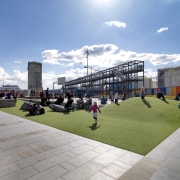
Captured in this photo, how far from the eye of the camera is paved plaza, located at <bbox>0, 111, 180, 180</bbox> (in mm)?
3684

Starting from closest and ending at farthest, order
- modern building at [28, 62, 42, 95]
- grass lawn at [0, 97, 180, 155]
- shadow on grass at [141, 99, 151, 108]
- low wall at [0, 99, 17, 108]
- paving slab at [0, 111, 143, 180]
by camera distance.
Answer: paving slab at [0, 111, 143, 180] → grass lawn at [0, 97, 180, 155] → shadow on grass at [141, 99, 151, 108] → low wall at [0, 99, 17, 108] → modern building at [28, 62, 42, 95]

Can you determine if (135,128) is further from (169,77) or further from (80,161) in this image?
(169,77)

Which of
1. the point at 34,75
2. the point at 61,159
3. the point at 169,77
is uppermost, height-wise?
the point at 34,75

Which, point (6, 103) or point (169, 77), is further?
point (169, 77)

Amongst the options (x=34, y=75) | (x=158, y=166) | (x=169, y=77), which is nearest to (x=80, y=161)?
(x=158, y=166)

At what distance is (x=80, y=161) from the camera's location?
445cm

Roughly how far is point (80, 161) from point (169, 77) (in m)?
58.1

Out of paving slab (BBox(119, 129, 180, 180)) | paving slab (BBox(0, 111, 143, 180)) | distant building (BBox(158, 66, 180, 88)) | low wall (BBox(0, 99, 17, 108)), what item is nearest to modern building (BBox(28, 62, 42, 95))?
low wall (BBox(0, 99, 17, 108))

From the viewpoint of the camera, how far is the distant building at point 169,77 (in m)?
51.6

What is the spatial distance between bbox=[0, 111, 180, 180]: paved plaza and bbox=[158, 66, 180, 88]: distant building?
2068 inches

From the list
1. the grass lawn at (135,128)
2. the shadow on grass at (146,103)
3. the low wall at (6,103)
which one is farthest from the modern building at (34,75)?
the grass lawn at (135,128)

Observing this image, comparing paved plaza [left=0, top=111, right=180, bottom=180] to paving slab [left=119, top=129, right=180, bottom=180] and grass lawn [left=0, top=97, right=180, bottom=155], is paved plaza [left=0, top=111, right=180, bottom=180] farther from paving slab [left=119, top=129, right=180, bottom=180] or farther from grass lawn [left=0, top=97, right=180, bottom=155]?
grass lawn [left=0, top=97, right=180, bottom=155]

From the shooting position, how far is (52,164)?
425cm

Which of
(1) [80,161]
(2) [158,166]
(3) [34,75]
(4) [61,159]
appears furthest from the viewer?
(3) [34,75]
